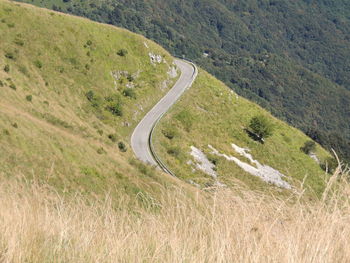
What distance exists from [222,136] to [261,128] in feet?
21.7

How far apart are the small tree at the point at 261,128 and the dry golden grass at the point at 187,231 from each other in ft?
194

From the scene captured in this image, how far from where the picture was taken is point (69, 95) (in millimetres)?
54594

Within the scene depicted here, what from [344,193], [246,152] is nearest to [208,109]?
[246,152]

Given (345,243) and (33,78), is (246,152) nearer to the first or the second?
(33,78)

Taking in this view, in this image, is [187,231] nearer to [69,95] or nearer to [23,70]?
[23,70]

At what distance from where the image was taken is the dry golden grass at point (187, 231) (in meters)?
4.95

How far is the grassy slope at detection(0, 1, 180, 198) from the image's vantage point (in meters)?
27.8

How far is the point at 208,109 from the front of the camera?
67.9 meters

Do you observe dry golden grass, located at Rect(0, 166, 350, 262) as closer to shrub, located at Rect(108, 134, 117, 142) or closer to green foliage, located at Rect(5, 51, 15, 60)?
shrub, located at Rect(108, 134, 117, 142)

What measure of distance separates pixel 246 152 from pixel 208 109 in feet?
34.0

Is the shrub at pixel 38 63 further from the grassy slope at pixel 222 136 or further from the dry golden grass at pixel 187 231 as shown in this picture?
the dry golden grass at pixel 187 231

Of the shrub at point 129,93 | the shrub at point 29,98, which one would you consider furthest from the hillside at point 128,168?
the shrub at point 29,98

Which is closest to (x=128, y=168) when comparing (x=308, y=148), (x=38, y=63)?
(x=38, y=63)

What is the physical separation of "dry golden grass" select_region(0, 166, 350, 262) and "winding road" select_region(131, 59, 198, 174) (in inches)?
1515
